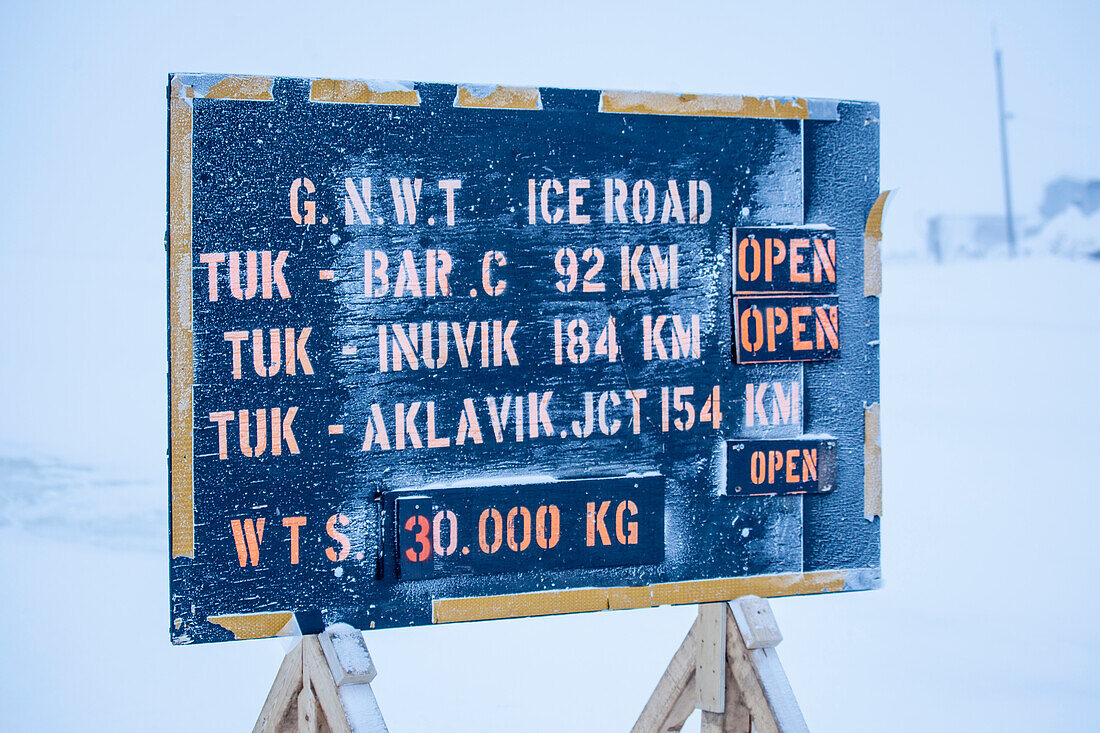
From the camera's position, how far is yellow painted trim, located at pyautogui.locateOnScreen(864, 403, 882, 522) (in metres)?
2.28

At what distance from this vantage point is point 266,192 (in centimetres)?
191

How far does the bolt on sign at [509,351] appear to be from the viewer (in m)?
1.91

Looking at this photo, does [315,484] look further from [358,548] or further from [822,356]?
[822,356]

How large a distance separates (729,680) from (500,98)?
4.96ft

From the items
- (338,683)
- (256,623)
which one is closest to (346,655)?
(338,683)

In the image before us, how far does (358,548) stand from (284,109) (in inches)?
34.6

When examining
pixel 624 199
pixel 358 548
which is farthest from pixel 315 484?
pixel 624 199

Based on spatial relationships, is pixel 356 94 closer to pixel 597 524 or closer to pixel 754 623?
pixel 597 524

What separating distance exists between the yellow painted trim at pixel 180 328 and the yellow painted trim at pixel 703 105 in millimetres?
852

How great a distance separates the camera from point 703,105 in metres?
2.15

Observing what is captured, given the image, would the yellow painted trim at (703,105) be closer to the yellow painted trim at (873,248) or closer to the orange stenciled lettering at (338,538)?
the yellow painted trim at (873,248)

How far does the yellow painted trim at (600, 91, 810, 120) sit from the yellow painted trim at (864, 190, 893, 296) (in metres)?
0.27

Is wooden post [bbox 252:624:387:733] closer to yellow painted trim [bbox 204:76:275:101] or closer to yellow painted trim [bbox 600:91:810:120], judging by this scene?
yellow painted trim [bbox 204:76:275:101]
